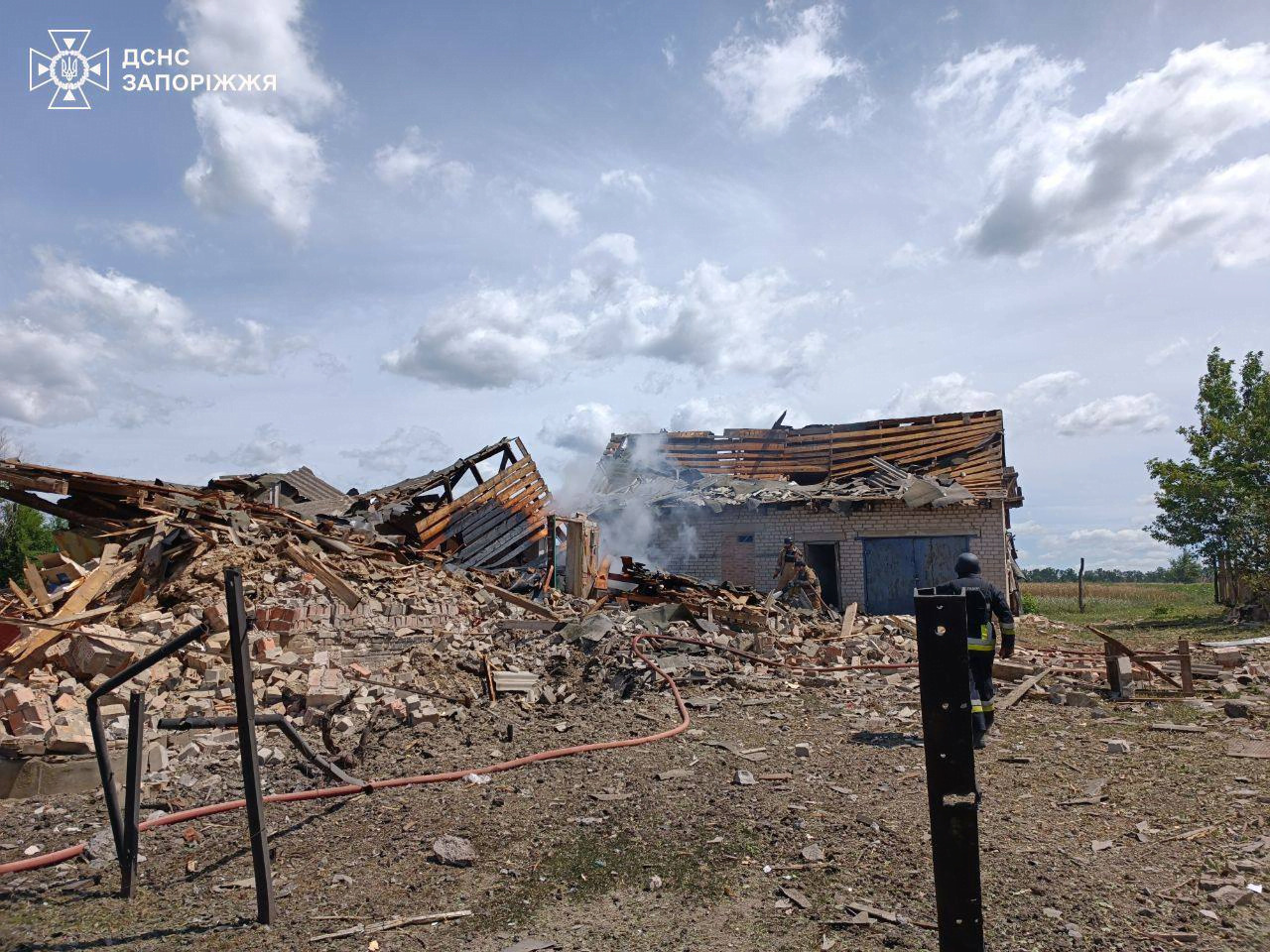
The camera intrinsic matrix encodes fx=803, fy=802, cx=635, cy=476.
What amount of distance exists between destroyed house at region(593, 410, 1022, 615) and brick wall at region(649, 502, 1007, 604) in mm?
23

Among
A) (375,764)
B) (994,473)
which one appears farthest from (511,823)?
(994,473)

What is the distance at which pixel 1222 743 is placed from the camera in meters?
7.23

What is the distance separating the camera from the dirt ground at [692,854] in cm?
396

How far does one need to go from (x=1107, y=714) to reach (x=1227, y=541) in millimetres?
16922

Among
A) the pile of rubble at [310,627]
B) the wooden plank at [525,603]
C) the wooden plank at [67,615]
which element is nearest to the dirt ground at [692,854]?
the pile of rubble at [310,627]

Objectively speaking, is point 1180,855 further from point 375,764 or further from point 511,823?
point 375,764

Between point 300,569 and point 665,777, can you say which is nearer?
point 665,777

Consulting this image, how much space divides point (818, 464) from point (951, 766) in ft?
64.9

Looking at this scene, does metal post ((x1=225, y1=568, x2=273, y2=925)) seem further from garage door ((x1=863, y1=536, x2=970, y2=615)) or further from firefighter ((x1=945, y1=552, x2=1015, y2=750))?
garage door ((x1=863, y1=536, x2=970, y2=615))

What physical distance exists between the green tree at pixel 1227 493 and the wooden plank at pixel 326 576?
20.2 m

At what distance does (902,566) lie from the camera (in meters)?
18.3

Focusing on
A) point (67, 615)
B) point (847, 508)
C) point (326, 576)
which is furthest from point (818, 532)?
point (67, 615)

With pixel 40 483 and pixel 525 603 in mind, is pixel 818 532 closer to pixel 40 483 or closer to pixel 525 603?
pixel 525 603

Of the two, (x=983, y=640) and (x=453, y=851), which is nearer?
(x=453, y=851)
